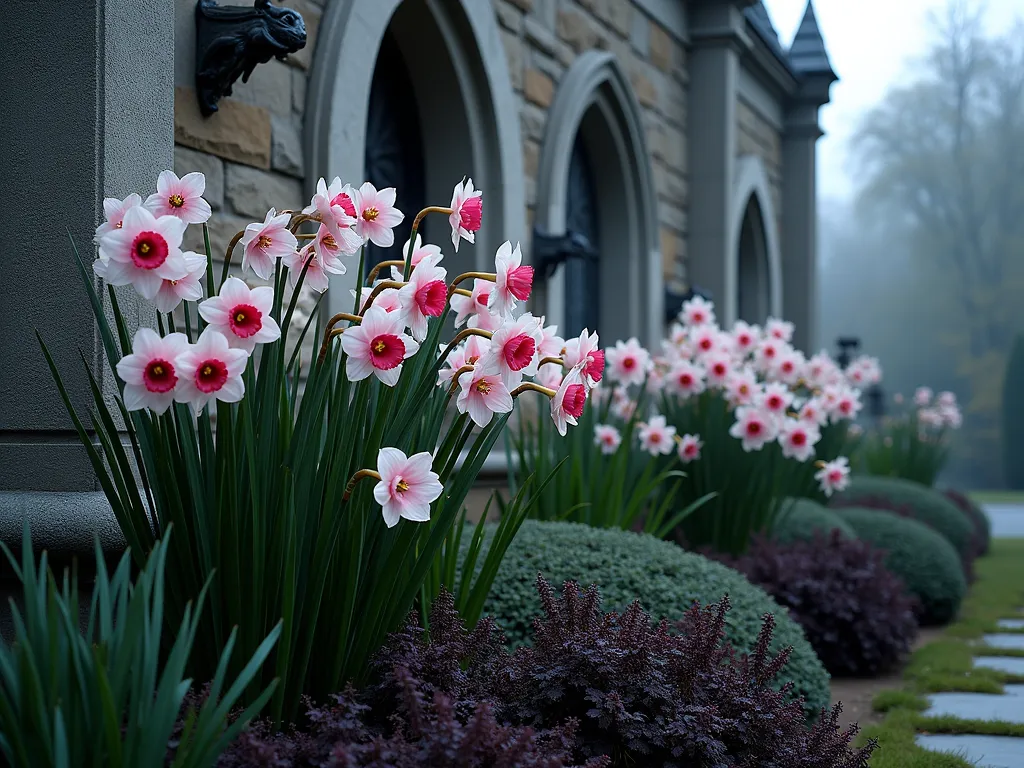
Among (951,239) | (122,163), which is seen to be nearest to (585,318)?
(122,163)

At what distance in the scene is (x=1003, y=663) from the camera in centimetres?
465

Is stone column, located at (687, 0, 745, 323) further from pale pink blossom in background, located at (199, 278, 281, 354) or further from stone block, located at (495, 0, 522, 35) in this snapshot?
pale pink blossom in background, located at (199, 278, 281, 354)

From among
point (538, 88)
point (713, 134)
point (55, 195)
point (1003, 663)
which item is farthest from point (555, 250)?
point (55, 195)

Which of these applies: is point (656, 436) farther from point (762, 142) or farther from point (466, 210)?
point (762, 142)

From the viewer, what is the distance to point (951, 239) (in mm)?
28484

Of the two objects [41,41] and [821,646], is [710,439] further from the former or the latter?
[41,41]

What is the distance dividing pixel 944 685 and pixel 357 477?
3.12 m

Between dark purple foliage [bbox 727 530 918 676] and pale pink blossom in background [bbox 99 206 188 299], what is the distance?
3.14 metres

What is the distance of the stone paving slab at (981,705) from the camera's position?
3600 millimetres

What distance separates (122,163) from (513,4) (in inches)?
121

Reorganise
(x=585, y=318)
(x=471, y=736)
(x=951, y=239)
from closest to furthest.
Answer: (x=471, y=736), (x=585, y=318), (x=951, y=239)

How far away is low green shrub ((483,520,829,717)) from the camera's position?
9.95 ft

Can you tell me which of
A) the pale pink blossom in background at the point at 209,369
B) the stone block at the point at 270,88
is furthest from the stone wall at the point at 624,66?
the pale pink blossom in background at the point at 209,369

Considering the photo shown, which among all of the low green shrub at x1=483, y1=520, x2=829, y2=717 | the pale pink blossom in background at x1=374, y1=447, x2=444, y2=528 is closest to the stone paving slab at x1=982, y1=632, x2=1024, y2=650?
the low green shrub at x1=483, y1=520, x2=829, y2=717
